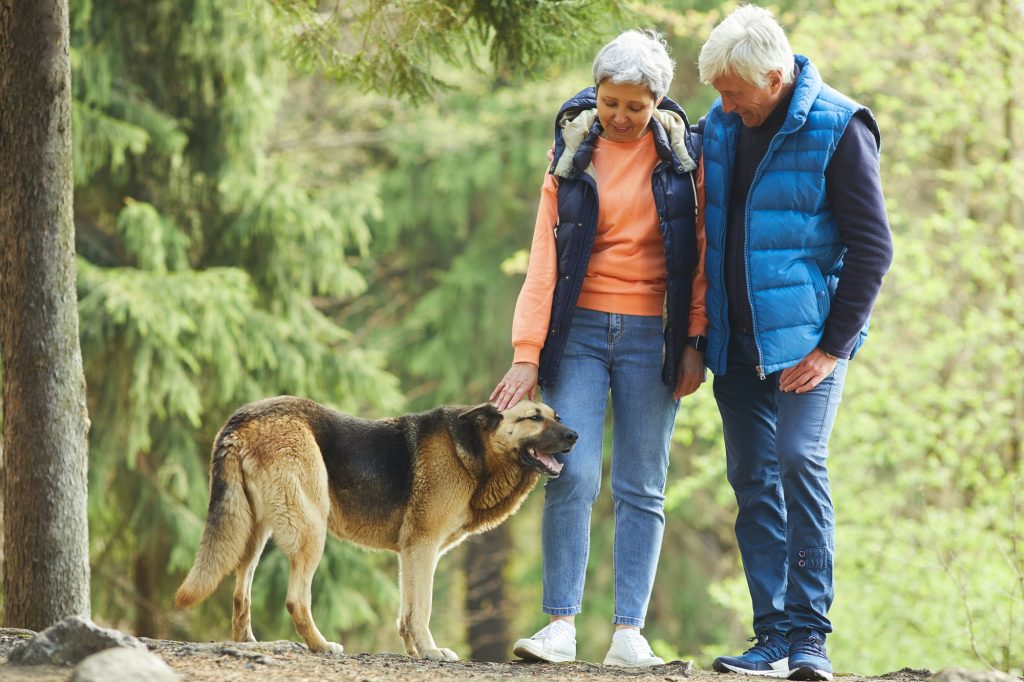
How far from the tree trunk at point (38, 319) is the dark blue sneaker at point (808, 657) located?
334 cm

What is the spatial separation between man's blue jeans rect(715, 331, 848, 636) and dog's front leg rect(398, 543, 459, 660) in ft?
4.62

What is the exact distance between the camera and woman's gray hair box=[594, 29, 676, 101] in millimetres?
4230

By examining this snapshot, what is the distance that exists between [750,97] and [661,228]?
62 centimetres

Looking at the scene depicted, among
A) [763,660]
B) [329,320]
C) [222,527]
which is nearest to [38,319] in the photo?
[222,527]

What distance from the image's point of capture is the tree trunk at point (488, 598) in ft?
63.7

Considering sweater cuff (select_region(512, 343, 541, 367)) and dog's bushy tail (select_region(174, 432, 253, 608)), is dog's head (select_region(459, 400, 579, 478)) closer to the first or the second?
sweater cuff (select_region(512, 343, 541, 367))

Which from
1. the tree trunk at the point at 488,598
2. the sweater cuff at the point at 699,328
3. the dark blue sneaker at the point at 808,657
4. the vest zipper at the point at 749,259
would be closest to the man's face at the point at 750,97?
the vest zipper at the point at 749,259

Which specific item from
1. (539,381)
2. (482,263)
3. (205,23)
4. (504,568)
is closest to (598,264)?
(539,381)

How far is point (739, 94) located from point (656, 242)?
685 millimetres

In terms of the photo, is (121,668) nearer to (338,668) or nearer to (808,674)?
(338,668)

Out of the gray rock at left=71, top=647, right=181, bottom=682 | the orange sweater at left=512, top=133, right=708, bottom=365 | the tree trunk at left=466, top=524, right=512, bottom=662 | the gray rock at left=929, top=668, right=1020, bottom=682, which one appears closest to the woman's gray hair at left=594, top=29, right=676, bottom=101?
the orange sweater at left=512, top=133, right=708, bottom=365

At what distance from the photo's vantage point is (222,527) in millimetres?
4527

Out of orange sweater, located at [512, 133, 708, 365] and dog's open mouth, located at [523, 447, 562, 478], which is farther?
dog's open mouth, located at [523, 447, 562, 478]

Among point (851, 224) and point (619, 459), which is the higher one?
point (851, 224)
